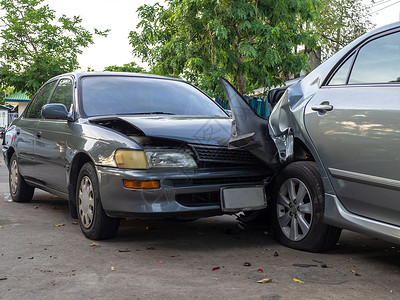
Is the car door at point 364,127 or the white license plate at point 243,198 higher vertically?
the car door at point 364,127

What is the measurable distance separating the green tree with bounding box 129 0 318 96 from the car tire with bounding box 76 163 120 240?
32.6 feet

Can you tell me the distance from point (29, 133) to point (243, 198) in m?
3.32

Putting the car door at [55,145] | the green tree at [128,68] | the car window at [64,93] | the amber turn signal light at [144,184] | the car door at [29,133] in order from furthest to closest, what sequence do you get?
1. the green tree at [128,68]
2. the car door at [29,133]
3. the car window at [64,93]
4. the car door at [55,145]
5. the amber turn signal light at [144,184]

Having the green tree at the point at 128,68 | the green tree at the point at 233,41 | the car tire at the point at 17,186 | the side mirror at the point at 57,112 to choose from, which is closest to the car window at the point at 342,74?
the side mirror at the point at 57,112

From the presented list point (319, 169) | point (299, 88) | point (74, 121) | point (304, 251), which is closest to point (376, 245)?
point (304, 251)

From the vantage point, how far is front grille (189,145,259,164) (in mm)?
4555

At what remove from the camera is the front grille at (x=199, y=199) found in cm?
450

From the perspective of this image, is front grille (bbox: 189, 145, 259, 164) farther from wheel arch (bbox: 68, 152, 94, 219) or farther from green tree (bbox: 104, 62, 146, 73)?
green tree (bbox: 104, 62, 146, 73)

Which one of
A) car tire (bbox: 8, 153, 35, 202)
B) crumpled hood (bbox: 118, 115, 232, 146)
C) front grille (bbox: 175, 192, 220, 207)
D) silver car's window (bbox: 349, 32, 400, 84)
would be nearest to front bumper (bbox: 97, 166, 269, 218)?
front grille (bbox: 175, 192, 220, 207)

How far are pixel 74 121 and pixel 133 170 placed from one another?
1278mm

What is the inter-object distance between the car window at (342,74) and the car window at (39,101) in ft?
12.2

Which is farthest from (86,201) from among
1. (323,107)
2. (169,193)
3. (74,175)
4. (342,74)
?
(342,74)

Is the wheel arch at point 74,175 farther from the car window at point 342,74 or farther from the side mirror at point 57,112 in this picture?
the car window at point 342,74

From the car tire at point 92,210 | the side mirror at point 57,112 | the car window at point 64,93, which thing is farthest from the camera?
the car window at point 64,93
